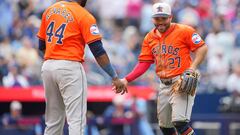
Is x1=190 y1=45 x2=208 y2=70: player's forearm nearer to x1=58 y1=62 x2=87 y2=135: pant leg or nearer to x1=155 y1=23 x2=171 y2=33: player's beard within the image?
x1=155 y1=23 x2=171 y2=33: player's beard

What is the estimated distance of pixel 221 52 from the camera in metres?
17.7

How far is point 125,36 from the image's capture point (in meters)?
18.9

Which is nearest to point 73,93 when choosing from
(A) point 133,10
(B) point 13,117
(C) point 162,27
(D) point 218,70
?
(C) point 162,27

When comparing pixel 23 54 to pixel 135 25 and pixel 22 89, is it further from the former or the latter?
pixel 135 25

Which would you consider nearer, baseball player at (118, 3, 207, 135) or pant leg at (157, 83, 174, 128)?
baseball player at (118, 3, 207, 135)

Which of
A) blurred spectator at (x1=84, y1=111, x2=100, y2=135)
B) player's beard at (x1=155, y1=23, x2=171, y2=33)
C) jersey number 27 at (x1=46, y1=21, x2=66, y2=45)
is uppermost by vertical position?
jersey number 27 at (x1=46, y1=21, x2=66, y2=45)

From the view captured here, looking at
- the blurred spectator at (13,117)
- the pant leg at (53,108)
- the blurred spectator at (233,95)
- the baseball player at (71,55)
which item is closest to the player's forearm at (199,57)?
the baseball player at (71,55)

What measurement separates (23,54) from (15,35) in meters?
1.22

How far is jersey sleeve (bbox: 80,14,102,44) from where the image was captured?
8906mm

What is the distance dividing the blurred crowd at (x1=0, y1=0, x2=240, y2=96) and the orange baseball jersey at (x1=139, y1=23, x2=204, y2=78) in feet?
19.6

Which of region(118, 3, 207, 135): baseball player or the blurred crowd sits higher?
region(118, 3, 207, 135): baseball player

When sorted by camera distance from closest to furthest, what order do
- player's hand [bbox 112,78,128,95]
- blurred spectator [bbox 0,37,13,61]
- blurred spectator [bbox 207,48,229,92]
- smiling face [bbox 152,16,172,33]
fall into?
player's hand [bbox 112,78,128,95] → smiling face [bbox 152,16,172,33] → blurred spectator [bbox 0,37,13,61] → blurred spectator [bbox 207,48,229,92]

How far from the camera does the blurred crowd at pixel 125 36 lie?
1639 cm

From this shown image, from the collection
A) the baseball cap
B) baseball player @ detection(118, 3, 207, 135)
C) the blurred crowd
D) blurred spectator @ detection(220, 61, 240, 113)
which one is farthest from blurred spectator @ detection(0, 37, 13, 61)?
Answer: the baseball cap
